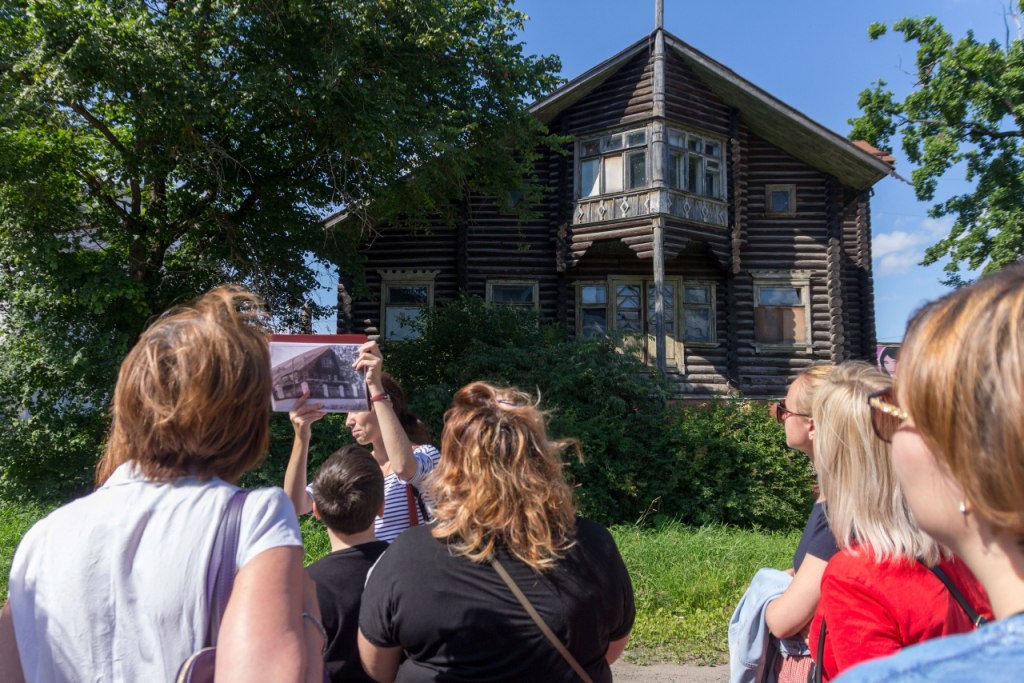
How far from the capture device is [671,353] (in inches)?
728

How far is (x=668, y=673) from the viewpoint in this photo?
5422 millimetres

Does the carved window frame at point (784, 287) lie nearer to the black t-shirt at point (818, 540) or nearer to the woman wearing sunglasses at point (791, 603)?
the woman wearing sunglasses at point (791, 603)

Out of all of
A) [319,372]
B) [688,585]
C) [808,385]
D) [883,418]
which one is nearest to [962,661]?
[883,418]

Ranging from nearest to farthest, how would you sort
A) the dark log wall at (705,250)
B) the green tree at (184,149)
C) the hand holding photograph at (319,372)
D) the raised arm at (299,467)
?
the hand holding photograph at (319,372) → the raised arm at (299,467) → the green tree at (184,149) → the dark log wall at (705,250)

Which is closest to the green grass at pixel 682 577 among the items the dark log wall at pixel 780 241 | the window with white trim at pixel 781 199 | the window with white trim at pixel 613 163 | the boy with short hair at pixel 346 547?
the boy with short hair at pixel 346 547

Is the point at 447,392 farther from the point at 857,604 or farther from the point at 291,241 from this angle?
the point at 857,604

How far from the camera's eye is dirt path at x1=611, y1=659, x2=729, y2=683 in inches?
208

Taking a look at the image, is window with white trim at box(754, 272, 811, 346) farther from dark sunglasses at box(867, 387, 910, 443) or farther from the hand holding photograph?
dark sunglasses at box(867, 387, 910, 443)

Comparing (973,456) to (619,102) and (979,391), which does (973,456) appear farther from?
(619,102)

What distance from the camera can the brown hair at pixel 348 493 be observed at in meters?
2.78

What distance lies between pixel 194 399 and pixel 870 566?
1.74m

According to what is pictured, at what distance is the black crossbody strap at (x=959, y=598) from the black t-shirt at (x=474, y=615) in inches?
35.9

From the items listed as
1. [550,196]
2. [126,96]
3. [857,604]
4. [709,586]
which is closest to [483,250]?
[550,196]

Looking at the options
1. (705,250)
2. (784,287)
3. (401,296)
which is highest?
(705,250)
